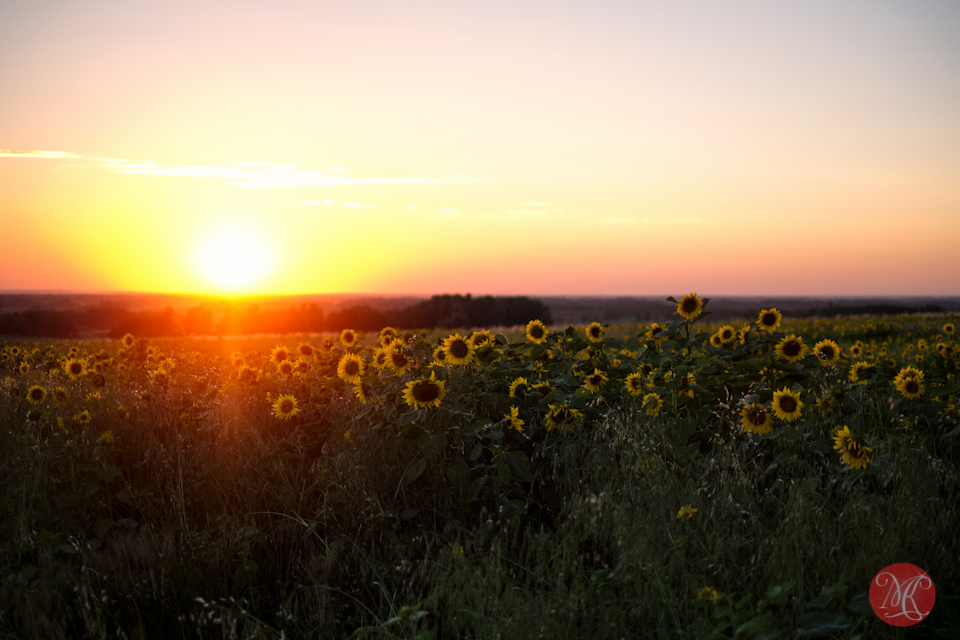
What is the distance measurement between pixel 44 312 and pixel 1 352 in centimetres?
819

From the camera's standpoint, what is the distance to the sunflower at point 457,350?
14.8 feet

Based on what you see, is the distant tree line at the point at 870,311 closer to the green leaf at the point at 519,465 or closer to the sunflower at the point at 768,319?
the sunflower at the point at 768,319

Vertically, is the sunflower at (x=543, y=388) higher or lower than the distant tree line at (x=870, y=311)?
lower

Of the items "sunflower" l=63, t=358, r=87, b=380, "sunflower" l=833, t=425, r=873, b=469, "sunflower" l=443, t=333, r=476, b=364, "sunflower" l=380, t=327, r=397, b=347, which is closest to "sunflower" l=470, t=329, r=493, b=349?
"sunflower" l=443, t=333, r=476, b=364

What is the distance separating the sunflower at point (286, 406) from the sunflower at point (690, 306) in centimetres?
311

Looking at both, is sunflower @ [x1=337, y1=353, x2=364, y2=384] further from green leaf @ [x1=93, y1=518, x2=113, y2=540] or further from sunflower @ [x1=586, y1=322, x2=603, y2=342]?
sunflower @ [x1=586, y1=322, x2=603, y2=342]

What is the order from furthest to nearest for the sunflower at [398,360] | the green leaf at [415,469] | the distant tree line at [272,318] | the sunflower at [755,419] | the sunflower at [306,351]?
the distant tree line at [272,318] < the sunflower at [306,351] < the sunflower at [398,360] < the sunflower at [755,419] < the green leaf at [415,469]

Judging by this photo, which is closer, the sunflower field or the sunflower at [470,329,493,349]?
the sunflower field

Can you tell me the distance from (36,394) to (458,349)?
13.2 feet

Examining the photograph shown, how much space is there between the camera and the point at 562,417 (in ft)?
14.0

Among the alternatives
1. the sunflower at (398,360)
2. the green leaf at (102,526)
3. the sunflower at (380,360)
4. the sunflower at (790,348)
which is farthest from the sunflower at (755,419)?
the green leaf at (102,526)

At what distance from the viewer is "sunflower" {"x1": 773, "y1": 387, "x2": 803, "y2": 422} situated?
400 cm

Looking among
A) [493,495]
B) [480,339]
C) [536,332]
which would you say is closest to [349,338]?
[480,339]

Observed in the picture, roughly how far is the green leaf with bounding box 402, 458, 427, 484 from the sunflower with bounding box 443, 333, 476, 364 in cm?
93
